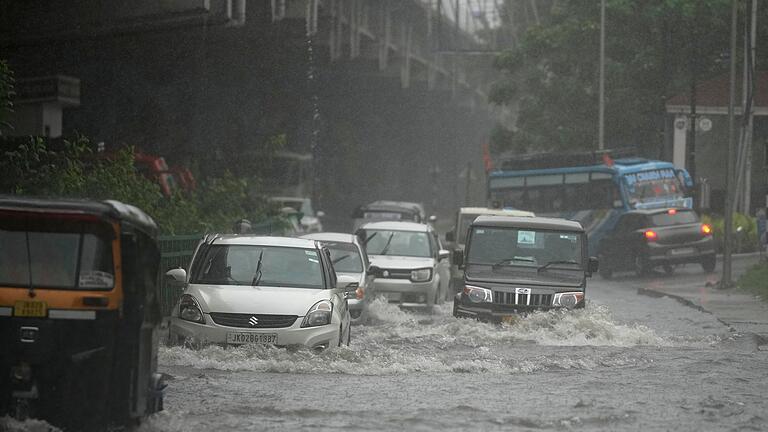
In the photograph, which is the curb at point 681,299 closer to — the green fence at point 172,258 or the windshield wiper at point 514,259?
the windshield wiper at point 514,259

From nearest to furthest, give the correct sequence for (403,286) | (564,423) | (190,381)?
(564,423) → (190,381) → (403,286)

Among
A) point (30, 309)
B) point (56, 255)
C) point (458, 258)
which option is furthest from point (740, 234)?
point (30, 309)

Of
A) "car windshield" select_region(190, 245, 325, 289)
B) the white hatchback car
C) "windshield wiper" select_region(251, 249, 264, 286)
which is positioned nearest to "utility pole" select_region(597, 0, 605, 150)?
the white hatchback car

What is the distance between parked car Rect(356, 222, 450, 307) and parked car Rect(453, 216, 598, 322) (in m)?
4.42

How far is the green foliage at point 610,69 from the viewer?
50.8 m

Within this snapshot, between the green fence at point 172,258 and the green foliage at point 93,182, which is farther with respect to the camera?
the green foliage at point 93,182

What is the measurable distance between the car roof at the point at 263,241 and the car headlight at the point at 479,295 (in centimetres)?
354

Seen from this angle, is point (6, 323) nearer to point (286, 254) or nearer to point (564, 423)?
point (564, 423)

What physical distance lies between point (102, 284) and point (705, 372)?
764cm

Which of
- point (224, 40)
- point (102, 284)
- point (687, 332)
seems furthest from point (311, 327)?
point (224, 40)

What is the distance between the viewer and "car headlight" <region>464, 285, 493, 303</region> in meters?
18.9

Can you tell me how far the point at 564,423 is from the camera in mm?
10625

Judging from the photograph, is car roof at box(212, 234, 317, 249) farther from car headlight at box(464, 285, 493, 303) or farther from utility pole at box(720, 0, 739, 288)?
utility pole at box(720, 0, 739, 288)

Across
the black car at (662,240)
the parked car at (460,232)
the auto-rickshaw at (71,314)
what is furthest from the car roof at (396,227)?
the auto-rickshaw at (71,314)
